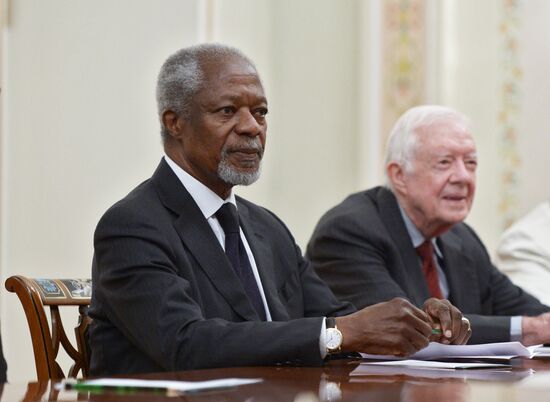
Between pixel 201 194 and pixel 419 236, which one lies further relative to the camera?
pixel 419 236

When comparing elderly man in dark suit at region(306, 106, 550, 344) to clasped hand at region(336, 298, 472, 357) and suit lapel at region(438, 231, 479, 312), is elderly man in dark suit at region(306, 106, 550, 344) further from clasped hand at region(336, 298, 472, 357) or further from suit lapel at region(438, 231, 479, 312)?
clasped hand at region(336, 298, 472, 357)

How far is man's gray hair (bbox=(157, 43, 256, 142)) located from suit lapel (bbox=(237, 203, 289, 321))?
34cm

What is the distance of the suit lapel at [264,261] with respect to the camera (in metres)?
2.88

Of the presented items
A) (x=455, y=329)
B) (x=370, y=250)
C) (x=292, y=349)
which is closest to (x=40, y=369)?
(x=292, y=349)

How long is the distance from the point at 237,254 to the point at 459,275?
4.57ft

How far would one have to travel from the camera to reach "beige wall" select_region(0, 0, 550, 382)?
4805mm

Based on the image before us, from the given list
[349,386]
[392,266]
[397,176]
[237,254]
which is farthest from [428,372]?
[397,176]

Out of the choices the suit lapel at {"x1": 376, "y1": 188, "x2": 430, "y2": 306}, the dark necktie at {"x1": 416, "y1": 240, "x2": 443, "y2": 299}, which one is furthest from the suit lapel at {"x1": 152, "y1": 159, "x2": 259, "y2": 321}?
the dark necktie at {"x1": 416, "y1": 240, "x2": 443, "y2": 299}

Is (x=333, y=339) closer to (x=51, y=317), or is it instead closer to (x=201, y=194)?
(x=201, y=194)

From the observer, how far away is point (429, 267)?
402cm

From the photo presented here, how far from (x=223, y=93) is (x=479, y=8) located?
3391 millimetres

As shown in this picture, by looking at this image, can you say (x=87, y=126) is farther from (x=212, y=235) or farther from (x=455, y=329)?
(x=455, y=329)

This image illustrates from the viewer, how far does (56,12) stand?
16.0 ft

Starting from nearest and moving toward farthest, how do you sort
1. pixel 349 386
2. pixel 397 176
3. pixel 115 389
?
pixel 115 389 < pixel 349 386 < pixel 397 176
